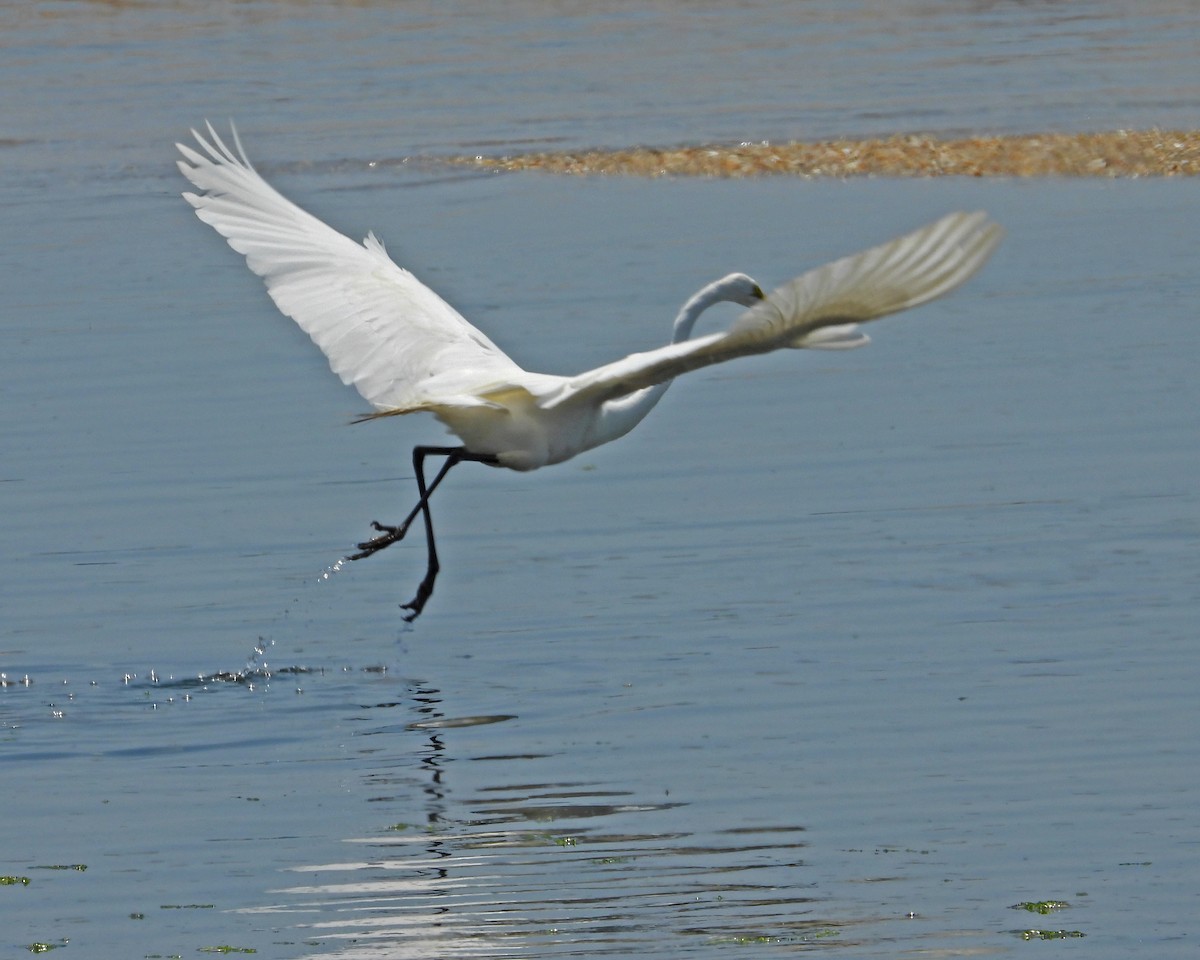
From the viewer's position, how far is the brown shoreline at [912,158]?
20.3 m

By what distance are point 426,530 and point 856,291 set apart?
12.5 feet

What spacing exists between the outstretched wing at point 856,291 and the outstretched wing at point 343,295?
2487 millimetres

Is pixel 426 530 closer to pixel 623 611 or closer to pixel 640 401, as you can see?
pixel 623 611

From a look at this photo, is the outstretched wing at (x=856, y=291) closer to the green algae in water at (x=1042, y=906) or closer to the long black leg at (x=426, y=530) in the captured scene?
the green algae in water at (x=1042, y=906)

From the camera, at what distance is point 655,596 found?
959cm

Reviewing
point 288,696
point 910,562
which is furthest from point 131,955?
point 910,562

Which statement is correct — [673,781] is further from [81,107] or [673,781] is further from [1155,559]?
[81,107]

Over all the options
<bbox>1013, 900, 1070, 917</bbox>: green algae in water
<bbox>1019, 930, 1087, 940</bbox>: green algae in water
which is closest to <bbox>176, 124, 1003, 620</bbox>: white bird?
<bbox>1013, 900, 1070, 917</bbox>: green algae in water

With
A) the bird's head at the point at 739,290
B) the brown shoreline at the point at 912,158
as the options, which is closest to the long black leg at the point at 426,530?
the bird's head at the point at 739,290

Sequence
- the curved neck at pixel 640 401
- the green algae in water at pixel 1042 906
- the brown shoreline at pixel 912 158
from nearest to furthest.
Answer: the green algae in water at pixel 1042 906
the curved neck at pixel 640 401
the brown shoreline at pixel 912 158

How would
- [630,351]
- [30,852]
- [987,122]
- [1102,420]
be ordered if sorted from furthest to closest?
1. [987,122]
2. [630,351]
3. [1102,420]
4. [30,852]

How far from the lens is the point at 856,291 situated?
20.6 feet

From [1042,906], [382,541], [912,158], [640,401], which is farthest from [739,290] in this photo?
[912,158]

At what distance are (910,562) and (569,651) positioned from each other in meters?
1.64
